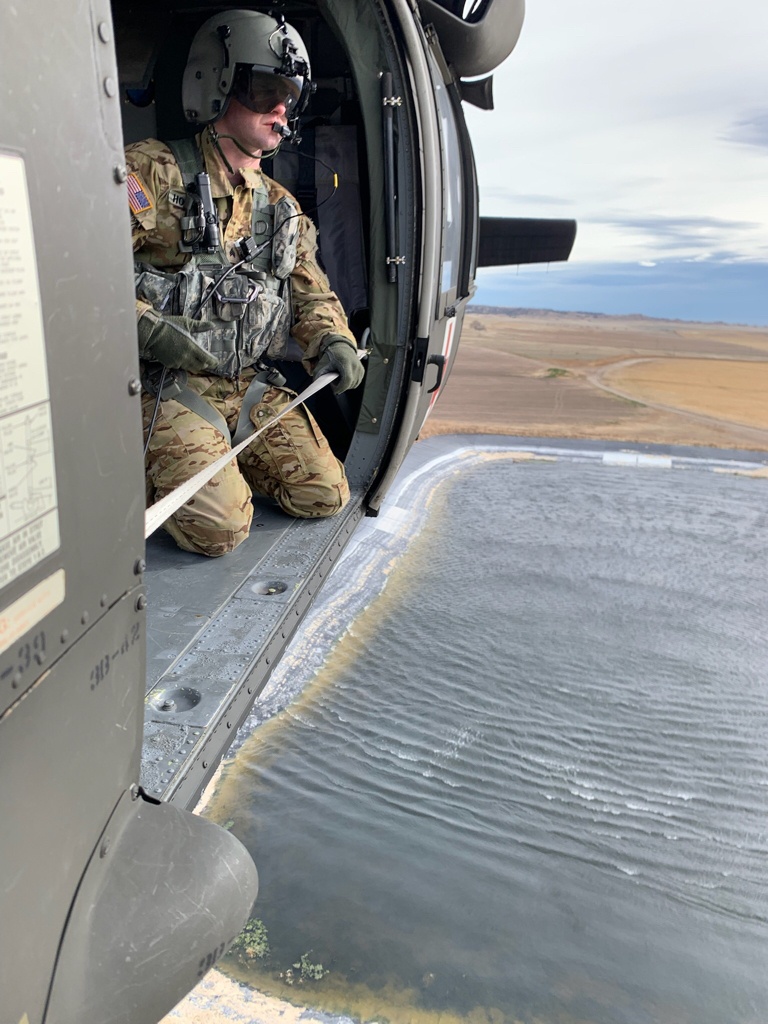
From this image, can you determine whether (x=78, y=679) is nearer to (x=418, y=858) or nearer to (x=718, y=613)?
(x=418, y=858)

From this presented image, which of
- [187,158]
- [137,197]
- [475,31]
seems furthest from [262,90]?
[475,31]

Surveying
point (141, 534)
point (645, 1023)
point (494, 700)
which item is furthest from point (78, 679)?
point (494, 700)

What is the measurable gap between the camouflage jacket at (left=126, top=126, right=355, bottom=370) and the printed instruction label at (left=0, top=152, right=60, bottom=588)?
1.46 meters

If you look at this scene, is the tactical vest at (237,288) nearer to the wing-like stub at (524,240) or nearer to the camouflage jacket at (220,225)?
the camouflage jacket at (220,225)

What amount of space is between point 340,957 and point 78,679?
4.45 ft

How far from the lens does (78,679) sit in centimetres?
90

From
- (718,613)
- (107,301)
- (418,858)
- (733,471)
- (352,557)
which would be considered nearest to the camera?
(107,301)

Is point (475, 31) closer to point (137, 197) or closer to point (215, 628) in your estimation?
point (137, 197)

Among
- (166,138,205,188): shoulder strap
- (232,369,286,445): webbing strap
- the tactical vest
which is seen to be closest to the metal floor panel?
(232,369,286,445): webbing strap

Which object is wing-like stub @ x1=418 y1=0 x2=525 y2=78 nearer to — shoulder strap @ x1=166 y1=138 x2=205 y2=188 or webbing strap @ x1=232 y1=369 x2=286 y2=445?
shoulder strap @ x1=166 y1=138 x2=205 y2=188

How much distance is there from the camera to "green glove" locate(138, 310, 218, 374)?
7.00ft

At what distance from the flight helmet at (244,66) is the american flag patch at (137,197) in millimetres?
295

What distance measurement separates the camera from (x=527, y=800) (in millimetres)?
2541

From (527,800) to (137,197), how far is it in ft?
6.89
